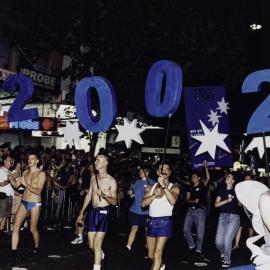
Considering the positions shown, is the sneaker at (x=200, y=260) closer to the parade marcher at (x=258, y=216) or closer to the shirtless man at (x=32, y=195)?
the shirtless man at (x=32, y=195)

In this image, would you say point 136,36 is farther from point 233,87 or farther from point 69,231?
point 69,231

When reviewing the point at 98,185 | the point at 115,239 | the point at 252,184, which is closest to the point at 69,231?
the point at 115,239

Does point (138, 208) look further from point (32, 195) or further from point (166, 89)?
point (166, 89)

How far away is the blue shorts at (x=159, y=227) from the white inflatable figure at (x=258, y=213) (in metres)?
3.02

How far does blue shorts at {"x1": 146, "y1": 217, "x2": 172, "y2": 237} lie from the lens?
6680mm

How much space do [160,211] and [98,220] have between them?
3.12ft

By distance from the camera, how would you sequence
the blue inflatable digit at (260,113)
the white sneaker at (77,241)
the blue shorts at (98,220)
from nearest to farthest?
1. the blue inflatable digit at (260,113)
2. the blue shorts at (98,220)
3. the white sneaker at (77,241)

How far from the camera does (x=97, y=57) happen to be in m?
15.4

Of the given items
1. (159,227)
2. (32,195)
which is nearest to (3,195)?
(32,195)

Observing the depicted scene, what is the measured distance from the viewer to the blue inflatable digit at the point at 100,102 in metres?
8.10

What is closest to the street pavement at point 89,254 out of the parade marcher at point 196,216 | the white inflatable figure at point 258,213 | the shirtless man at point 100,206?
the parade marcher at point 196,216

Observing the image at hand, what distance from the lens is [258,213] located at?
369 cm

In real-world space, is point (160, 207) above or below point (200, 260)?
above

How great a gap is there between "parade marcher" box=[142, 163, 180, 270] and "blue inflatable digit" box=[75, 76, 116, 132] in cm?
167
